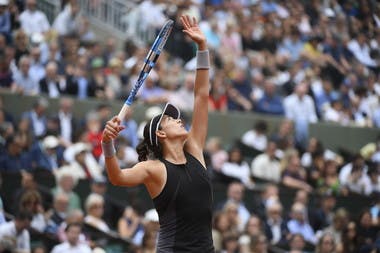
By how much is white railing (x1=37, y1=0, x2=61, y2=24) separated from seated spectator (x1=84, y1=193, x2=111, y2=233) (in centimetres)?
619

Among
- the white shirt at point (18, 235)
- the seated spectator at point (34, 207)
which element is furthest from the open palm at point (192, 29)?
the seated spectator at point (34, 207)

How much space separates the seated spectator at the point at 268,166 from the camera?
595 inches

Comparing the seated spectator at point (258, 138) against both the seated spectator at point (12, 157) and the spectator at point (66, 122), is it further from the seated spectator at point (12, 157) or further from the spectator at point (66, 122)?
the seated spectator at point (12, 157)

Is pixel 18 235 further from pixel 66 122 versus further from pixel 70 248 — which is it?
pixel 66 122

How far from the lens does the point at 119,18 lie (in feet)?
63.0

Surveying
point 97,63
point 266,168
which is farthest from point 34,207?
point 97,63

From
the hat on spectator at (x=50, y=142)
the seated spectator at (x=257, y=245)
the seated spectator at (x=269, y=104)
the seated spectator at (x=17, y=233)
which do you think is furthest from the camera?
the seated spectator at (x=269, y=104)

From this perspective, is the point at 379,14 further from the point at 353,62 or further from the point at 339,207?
the point at 353,62

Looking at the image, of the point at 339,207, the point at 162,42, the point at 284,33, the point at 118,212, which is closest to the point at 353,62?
the point at 284,33

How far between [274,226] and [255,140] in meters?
3.19

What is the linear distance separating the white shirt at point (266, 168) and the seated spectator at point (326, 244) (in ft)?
9.10

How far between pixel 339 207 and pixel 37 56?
16.1 feet

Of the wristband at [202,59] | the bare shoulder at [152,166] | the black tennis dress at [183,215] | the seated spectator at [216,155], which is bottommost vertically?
the seated spectator at [216,155]

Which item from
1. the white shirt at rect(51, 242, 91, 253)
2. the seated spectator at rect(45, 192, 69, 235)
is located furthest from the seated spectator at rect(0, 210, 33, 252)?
the seated spectator at rect(45, 192, 69, 235)
